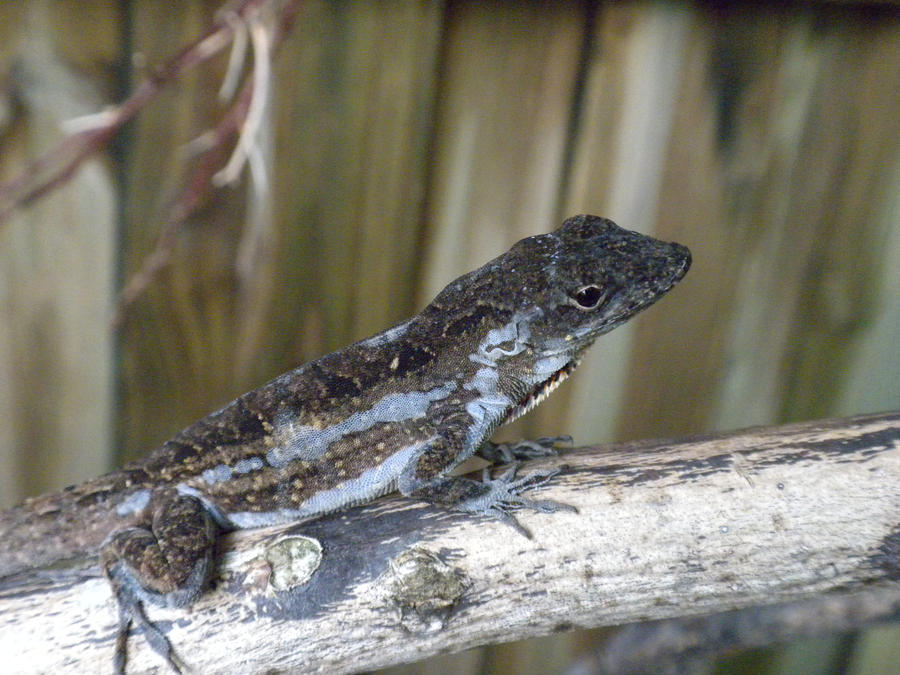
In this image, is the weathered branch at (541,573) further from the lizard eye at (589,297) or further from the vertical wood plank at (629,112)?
the vertical wood plank at (629,112)

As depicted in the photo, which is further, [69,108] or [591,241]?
[69,108]

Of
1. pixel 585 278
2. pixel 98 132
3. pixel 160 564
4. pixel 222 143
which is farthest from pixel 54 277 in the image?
pixel 585 278

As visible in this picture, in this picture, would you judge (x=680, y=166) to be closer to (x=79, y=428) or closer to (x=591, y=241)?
(x=591, y=241)

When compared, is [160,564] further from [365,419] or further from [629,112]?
[629,112]

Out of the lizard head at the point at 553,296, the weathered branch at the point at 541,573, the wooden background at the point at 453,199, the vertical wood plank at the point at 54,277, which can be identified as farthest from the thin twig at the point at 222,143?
the weathered branch at the point at 541,573

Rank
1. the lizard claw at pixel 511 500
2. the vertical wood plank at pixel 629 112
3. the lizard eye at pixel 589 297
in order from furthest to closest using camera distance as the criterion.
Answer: the vertical wood plank at pixel 629 112
the lizard eye at pixel 589 297
the lizard claw at pixel 511 500

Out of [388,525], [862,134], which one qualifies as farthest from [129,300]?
[862,134]

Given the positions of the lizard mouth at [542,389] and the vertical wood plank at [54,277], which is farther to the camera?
the vertical wood plank at [54,277]

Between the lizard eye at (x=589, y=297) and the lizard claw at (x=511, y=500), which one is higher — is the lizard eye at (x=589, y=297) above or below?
above
